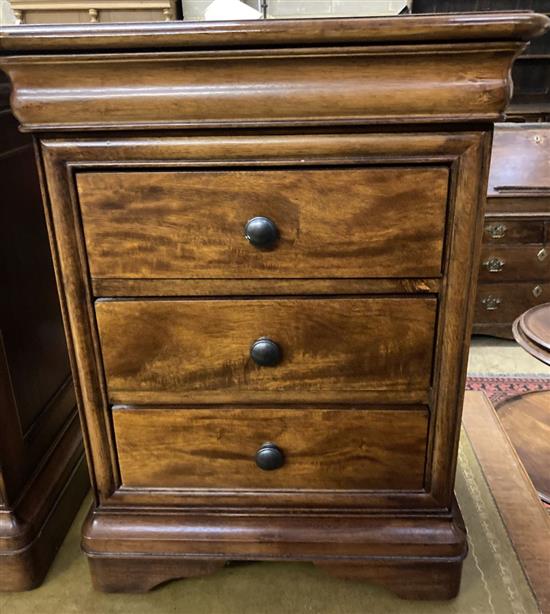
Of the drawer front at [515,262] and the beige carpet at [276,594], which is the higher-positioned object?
the drawer front at [515,262]

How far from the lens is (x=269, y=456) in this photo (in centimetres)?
91

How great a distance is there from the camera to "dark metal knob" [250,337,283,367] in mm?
846

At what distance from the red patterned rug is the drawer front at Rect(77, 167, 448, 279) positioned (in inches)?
46.5

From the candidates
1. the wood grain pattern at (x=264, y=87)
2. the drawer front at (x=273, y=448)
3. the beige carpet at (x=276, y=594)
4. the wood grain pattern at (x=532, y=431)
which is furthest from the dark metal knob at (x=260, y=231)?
the wood grain pattern at (x=532, y=431)

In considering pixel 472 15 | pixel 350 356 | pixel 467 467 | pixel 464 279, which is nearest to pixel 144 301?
pixel 350 356

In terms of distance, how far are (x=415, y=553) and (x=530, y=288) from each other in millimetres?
1451

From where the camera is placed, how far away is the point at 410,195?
78 cm

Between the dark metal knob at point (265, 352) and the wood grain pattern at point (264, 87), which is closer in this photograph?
the wood grain pattern at point (264, 87)

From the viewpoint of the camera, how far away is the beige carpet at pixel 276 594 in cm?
98

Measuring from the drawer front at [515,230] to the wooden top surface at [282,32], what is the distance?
1.45m

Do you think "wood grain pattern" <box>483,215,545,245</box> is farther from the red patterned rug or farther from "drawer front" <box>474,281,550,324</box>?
the red patterned rug

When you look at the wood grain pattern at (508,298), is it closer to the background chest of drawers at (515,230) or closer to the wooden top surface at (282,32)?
the background chest of drawers at (515,230)

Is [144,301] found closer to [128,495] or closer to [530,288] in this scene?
[128,495]

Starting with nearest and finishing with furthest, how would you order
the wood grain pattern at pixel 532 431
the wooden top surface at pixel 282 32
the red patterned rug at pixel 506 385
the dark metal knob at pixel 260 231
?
the wooden top surface at pixel 282 32 → the dark metal knob at pixel 260 231 → the wood grain pattern at pixel 532 431 → the red patterned rug at pixel 506 385
